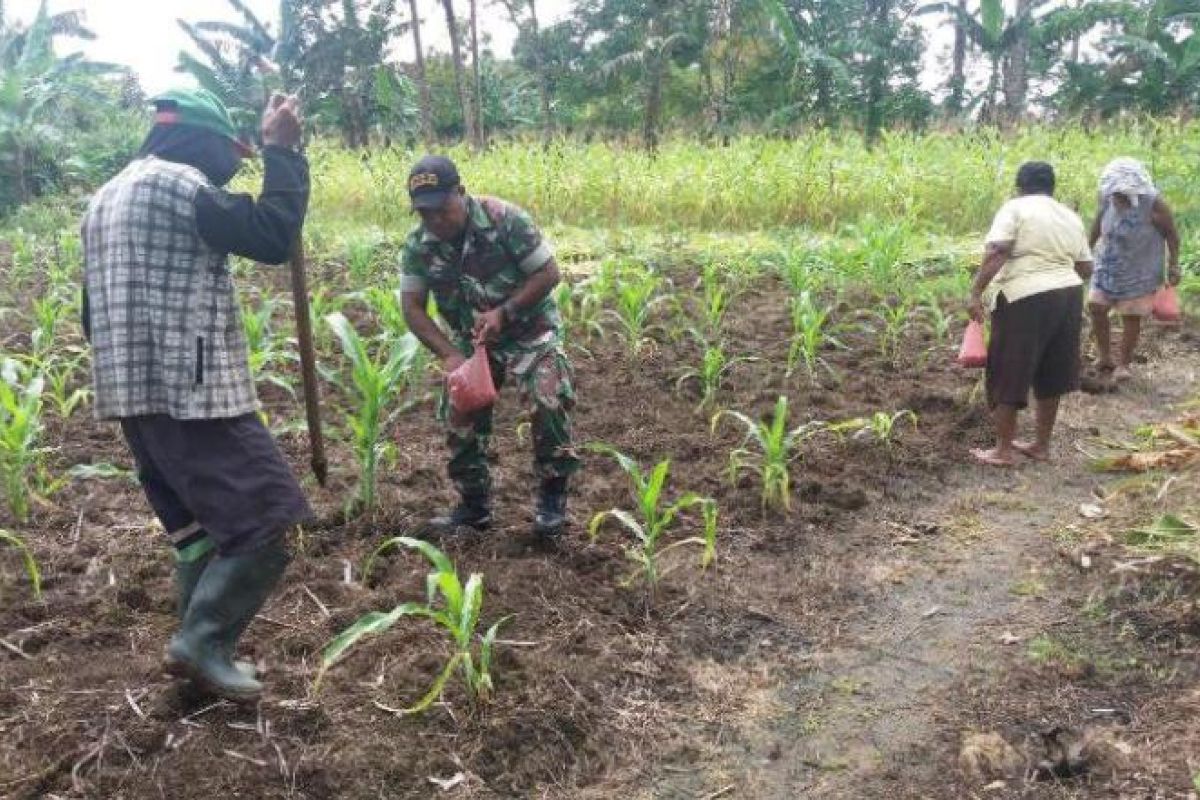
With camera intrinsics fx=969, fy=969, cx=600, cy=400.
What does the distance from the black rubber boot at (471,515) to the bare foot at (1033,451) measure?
2609mm

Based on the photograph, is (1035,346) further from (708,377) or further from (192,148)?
(192,148)

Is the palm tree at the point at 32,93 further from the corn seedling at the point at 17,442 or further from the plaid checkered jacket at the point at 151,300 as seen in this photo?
the plaid checkered jacket at the point at 151,300

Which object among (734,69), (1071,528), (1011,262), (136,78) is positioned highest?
(136,78)

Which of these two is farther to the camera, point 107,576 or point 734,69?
point 734,69

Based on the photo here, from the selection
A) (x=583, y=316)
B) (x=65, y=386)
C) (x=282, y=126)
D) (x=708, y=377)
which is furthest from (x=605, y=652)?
(x=65, y=386)

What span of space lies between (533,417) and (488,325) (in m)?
0.39

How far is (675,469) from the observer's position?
14.3ft

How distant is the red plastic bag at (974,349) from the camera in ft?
14.5

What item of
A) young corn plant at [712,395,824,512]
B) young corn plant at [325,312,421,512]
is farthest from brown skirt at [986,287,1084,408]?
young corn plant at [325,312,421,512]

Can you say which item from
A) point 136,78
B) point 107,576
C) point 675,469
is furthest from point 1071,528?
point 136,78

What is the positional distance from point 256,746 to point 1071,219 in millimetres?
3848

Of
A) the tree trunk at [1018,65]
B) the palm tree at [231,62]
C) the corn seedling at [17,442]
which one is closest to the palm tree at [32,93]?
the palm tree at [231,62]

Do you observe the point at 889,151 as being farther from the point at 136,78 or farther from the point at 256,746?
the point at 136,78

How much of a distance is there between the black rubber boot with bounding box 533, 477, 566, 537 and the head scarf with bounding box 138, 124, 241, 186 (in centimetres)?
159
